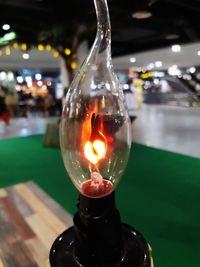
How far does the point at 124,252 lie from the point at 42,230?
3.83ft

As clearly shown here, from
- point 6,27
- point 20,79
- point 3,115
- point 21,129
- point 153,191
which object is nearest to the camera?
point 153,191

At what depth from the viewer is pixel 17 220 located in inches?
101

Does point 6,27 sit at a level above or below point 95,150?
above

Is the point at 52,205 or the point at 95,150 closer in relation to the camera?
the point at 95,150

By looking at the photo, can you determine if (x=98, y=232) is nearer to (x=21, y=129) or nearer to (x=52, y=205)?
(x=52, y=205)

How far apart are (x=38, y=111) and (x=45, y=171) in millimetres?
10684

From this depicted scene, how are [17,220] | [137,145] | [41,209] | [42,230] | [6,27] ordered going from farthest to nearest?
[6,27]
[137,145]
[41,209]
[17,220]
[42,230]

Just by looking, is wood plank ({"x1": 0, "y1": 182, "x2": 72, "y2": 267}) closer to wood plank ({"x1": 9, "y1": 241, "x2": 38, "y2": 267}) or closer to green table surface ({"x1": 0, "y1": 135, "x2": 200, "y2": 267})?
wood plank ({"x1": 9, "y1": 241, "x2": 38, "y2": 267})

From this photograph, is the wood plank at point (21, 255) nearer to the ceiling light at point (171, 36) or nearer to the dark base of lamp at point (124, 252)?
the dark base of lamp at point (124, 252)

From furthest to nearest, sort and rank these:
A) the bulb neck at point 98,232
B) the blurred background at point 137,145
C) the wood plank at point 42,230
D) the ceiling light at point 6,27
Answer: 1. the ceiling light at point 6,27
2. the blurred background at point 137,145
3. the wood plank at point 42,230
4. the bulb neck at point 98,232

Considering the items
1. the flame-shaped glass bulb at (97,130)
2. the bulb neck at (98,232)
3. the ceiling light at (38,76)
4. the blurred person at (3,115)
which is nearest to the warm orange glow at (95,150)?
the flame-shaped glass bulb at (97,130)

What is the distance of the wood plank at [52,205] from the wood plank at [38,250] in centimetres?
34

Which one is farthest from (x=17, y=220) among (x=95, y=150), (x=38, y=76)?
(x=38, y=76)

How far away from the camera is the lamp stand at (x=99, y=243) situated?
126cm
